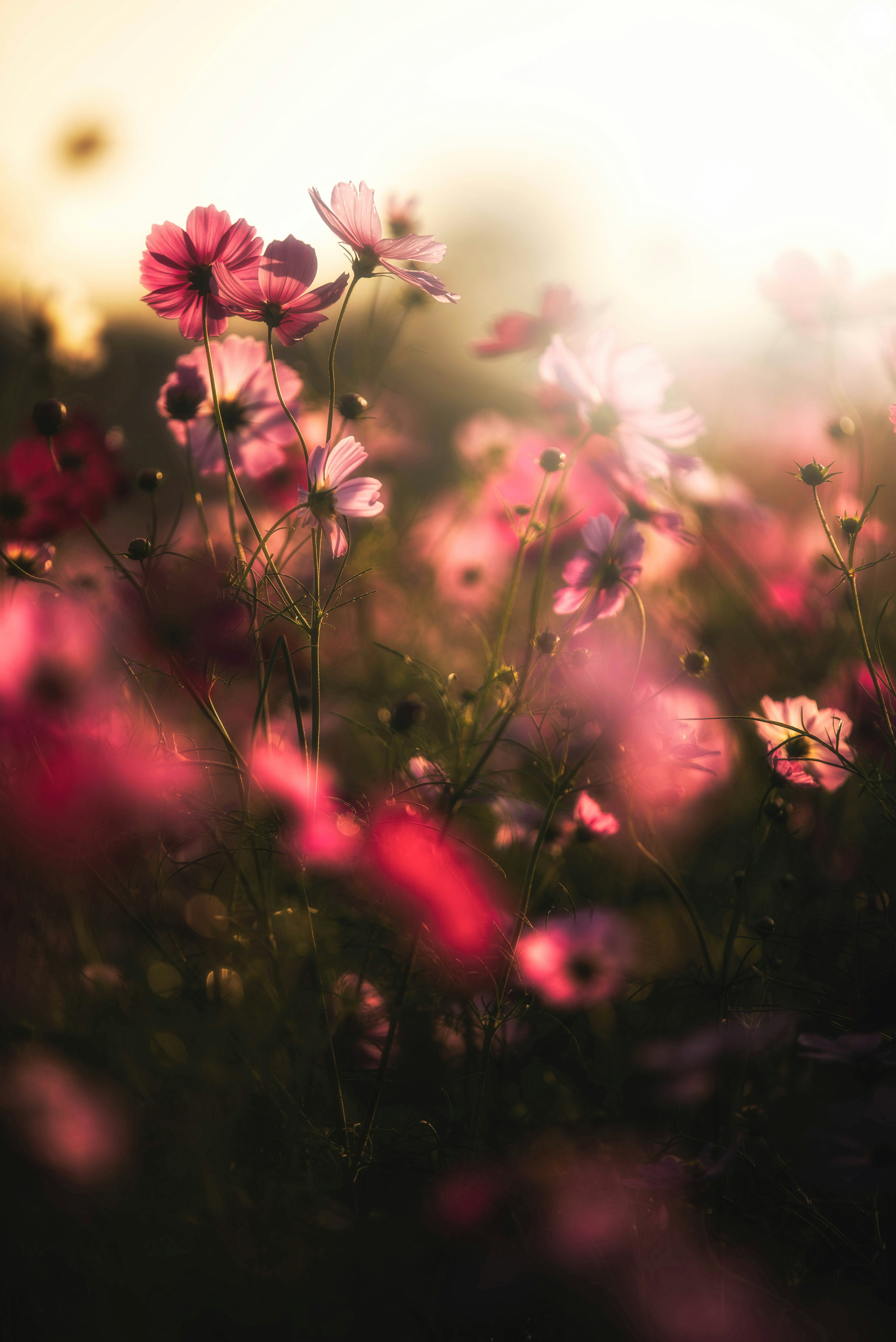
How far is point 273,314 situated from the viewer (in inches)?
13.1

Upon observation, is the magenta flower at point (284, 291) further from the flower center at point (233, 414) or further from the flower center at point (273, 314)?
the flower center at point (233, 414)

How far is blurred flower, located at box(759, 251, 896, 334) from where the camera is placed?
0.63 metres

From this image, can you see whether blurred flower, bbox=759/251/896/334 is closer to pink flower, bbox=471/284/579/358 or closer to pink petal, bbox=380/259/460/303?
pink flower, bbox=471/284/579/358

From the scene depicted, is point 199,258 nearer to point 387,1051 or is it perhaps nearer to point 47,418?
point 47,418

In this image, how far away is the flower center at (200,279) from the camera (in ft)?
1.14

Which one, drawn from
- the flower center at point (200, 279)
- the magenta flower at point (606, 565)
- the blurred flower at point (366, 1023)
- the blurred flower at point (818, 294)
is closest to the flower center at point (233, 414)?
the flower center at point (200, 279)

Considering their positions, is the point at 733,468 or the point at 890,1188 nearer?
the point at 890,1188

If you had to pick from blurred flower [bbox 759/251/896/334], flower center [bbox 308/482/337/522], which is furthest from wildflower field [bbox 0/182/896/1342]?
blurred flower [bbox 759/251/896/334]

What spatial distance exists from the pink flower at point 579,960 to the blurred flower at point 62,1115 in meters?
0.22

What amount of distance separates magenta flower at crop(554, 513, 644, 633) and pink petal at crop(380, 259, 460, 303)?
0.47 ft

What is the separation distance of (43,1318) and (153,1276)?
0.05m

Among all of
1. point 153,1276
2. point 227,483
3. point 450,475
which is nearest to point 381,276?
point 227,483

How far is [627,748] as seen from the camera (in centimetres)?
45

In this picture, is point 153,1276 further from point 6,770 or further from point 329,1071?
point 6,770
